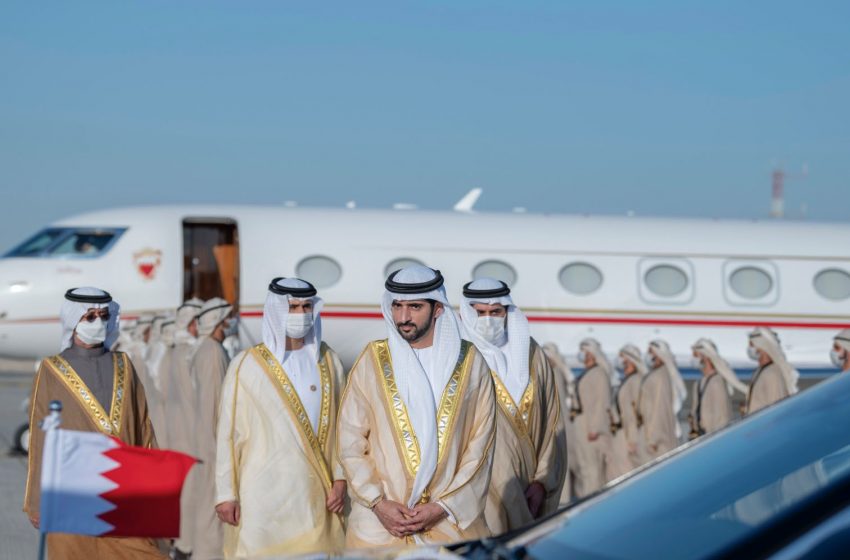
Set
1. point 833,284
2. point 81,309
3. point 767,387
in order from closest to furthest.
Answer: point 81,309
point 767,387
point 833,284

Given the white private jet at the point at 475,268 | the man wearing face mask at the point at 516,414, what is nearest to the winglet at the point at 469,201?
the white private jet at the point at 475,268

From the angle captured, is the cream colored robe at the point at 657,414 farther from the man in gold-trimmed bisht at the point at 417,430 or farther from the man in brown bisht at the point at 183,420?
the man in gold-trimmed bisht at the point at 417,430

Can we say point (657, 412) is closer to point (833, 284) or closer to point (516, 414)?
point (516, 414)

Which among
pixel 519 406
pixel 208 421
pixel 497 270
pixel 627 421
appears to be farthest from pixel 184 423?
pixel 497 270

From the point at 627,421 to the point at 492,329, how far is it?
20.2ft

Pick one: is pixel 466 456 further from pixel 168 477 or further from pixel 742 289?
pixel 742 289

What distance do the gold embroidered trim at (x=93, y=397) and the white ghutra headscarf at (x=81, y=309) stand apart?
0.23 metres

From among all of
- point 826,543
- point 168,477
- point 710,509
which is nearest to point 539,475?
point 168,477

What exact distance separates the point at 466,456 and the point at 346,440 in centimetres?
52

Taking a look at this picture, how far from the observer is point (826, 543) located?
8.94 ft

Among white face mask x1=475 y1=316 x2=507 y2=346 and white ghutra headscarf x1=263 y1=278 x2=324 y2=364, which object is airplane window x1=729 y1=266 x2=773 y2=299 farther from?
white ghutra headscarf x1=263 y1=278 x2=324 y2=364

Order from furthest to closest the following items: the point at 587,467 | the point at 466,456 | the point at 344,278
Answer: the point at 344,278, the point at 587,467, the point at 466,456

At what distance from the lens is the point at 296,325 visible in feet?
22.6

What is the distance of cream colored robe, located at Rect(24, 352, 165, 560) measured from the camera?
6.27m
